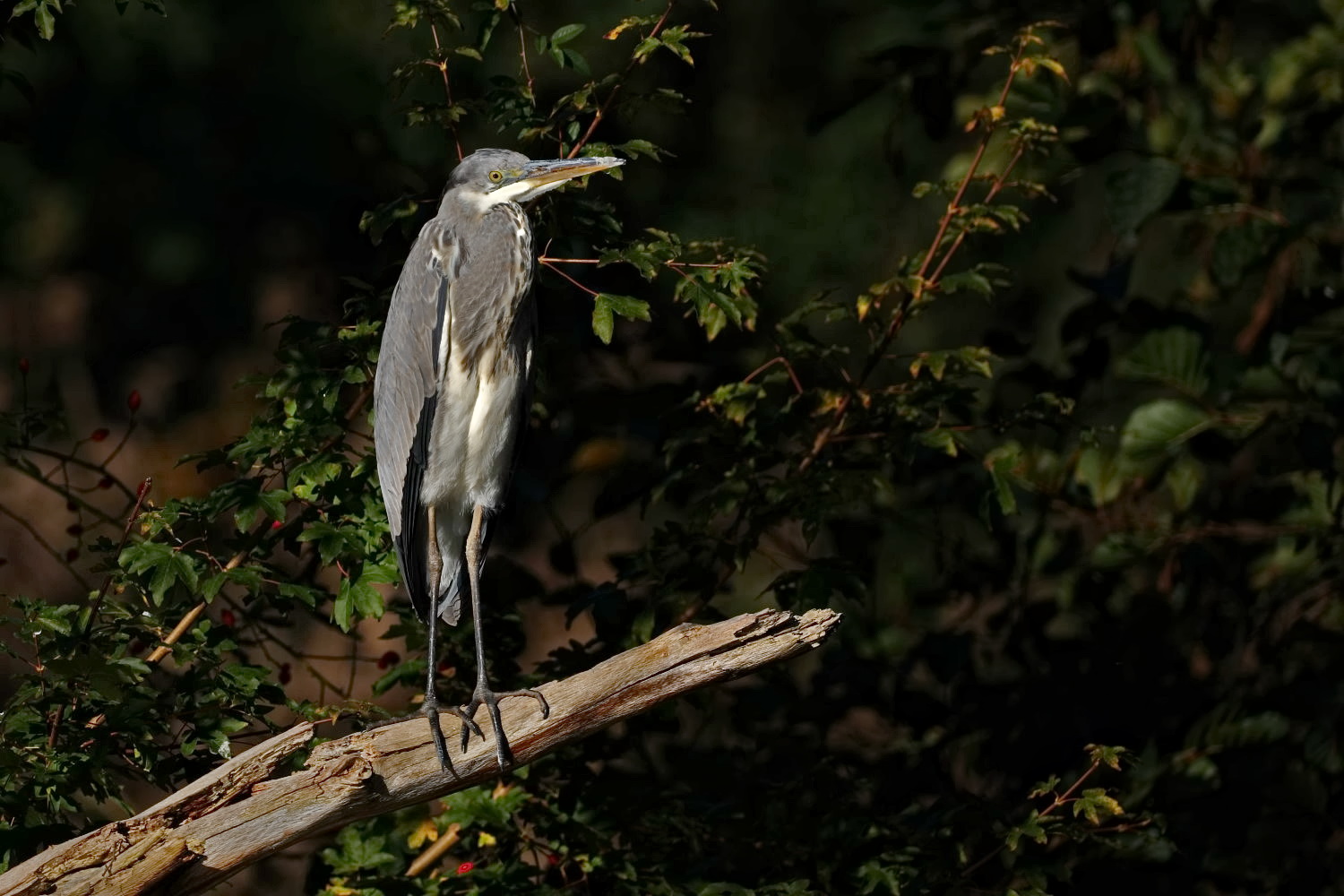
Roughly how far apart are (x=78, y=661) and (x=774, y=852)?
128 cm

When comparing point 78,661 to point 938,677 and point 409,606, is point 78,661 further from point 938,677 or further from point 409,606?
point 938,677

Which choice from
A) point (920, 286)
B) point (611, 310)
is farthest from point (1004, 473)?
point (611, 310)

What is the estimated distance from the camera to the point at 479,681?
9.27 ft

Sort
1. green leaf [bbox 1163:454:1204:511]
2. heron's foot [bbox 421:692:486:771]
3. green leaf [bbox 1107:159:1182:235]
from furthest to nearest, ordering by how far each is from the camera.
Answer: green leaf [bbox 1163:454:1204:511], green leaf [bbox 1107:159:1182:235], heron's foot [bbox 421:692:486:771]

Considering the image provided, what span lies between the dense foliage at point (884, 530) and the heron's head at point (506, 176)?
0.19 feet

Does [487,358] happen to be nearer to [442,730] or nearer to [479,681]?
[479,681]

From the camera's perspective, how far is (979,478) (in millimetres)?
3152

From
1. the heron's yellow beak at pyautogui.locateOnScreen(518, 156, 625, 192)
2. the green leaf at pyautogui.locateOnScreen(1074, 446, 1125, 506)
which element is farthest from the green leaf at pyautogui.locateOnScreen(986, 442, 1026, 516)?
the heron's yellow beak at pyautogui.locateOnScreen(518, 156, 625, 192)

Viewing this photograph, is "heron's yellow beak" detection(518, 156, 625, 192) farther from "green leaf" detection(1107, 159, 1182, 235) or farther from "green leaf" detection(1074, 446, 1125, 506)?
"green leaf" detection(1074, 446, 1125, 506)

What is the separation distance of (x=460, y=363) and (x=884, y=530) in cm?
107

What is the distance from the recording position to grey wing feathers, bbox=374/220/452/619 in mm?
3027

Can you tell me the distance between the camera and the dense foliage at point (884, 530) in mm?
2648

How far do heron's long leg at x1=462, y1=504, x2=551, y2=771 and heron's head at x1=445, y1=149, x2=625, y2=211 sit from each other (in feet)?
2.11

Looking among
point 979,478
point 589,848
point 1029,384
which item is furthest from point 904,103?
point 589,848
